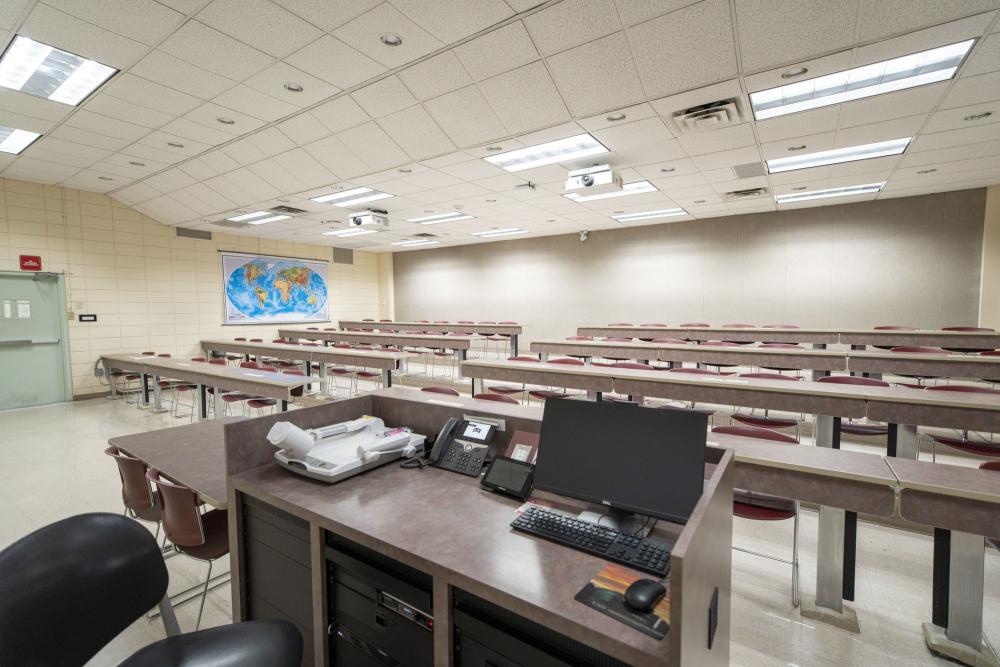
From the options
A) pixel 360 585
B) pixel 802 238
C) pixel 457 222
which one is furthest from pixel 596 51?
pixel 802 238

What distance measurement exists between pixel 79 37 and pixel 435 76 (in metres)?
2.62

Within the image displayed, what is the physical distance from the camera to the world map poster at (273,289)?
10.2 m

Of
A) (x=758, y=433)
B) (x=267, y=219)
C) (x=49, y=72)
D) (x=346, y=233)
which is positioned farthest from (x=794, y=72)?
(x=346, y=233)

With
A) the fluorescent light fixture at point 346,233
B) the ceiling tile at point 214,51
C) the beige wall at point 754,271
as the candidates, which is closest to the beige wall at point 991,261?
the beige wall at point 754,271

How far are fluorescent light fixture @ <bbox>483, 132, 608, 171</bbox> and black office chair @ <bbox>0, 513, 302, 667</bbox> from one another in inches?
189

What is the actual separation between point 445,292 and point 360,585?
1215 centimetres

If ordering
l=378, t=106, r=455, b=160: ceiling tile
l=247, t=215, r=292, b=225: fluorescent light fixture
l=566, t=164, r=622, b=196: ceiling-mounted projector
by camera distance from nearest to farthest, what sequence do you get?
1. l=378, t=106, r=455, b=160: ceiling tile
2. l=566, t=164, r=622, b=196: ceiling-mounted projector
3. l=247, t=215, r=292, b=225: fluorescent light fixture

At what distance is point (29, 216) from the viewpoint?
7012 millimetres

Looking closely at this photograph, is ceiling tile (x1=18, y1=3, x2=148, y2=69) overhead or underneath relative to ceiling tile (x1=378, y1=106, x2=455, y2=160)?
overhead

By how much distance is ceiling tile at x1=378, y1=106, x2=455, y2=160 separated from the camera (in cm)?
443

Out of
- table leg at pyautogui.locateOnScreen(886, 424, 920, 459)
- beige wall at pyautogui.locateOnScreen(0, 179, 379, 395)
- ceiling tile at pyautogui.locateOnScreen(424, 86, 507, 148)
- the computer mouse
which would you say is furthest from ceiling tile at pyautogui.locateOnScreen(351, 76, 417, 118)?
beige wall at pyautogui.locateOnScreen(0, 179, 379, 395)

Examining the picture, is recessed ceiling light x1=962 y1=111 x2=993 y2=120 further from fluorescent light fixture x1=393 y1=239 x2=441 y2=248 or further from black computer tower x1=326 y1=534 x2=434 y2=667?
fluorescent light fixture x1=393 y1=239 x2=441 y2=248

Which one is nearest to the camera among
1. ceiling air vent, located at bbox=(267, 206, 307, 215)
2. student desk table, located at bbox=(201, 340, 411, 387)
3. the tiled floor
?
the tiled floor

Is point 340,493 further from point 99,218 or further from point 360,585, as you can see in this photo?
point 99,218
